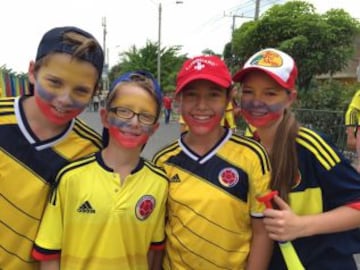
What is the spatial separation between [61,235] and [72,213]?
11 cm

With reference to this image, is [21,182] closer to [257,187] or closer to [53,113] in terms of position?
[53,113]

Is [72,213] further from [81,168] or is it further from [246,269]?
[246,269]

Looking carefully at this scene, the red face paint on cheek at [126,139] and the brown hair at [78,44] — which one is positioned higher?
the brown hair at [78,44]

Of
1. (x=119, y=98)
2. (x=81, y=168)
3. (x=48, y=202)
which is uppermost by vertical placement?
(x=119, y=98)

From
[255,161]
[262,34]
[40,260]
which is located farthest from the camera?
[262,34]

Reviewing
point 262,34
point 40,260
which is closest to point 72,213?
point 40,260

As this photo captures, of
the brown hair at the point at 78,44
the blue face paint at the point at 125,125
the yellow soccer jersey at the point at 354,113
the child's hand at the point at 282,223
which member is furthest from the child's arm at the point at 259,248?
the yellow soccer jersey at the point at 354,113

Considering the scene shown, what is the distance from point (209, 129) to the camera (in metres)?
2.32

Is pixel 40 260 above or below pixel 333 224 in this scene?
below

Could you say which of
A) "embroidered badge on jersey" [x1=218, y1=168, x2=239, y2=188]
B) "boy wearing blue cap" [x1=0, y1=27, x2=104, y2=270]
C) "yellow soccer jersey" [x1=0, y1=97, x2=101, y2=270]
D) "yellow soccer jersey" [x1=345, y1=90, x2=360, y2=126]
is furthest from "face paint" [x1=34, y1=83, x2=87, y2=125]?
"yellow soccer jersey" [x1=345, y1=90, x2=360, y2=126]

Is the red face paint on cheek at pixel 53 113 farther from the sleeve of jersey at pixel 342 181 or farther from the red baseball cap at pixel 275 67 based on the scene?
the sleeve of jersey at pixel 342 181

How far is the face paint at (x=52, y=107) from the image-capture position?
84.4 inches

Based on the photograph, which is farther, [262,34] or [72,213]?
[262,34]

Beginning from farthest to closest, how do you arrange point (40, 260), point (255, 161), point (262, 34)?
1. point (262, 34)
2. point (255, 161)
3. point (40, 260)
